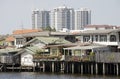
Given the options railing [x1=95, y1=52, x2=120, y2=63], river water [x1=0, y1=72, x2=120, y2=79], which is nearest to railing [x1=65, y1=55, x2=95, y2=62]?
railing [x1=95, y1=52, x2=120, y2=63]

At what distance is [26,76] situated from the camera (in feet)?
238

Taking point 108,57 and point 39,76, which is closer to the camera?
point 108,57

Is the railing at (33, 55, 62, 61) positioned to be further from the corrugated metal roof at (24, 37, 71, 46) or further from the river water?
the corrugated metal roof at (24, 37, 71, 46)

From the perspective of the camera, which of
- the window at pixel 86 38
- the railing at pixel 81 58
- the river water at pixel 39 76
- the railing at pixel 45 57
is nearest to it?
the river water at pixel 39 76

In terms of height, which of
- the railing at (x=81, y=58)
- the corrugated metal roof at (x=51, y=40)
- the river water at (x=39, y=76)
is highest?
the corrugated metal roof at (x=51, y=40)

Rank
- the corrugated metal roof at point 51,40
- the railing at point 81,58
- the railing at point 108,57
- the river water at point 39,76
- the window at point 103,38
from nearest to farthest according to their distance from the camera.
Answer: the river water at point 39,76 < the railing at point 108,57 < the railing at point 81,58 < the window at point 103,38 < the corrugated metal roof at point 51,40

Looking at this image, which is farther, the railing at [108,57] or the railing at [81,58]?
the railing at [81,58]

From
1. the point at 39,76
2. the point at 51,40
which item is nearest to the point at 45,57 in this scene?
the point at 39,76

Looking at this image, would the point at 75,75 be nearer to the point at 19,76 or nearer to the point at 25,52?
the point at 19,76

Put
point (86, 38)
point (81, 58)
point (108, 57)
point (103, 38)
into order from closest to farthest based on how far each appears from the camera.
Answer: point (108, 57), point (81, 58), point (103, 38), point (86, 38)

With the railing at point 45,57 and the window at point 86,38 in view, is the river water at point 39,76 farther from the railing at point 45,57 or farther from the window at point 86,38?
the window at point 86,38

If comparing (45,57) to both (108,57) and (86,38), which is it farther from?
(108,57)

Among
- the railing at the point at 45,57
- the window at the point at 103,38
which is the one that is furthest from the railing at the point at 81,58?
the window at the point at 103,38

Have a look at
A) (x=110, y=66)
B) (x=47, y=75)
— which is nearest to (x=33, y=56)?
(x=47, y=75)
